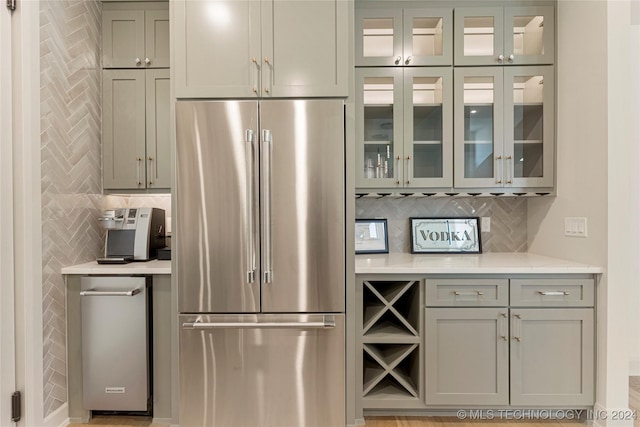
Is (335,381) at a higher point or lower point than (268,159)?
lower

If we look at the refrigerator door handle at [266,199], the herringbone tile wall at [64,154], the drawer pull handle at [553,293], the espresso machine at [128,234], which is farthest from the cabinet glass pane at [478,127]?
the herringbone tile wall at [64,154]

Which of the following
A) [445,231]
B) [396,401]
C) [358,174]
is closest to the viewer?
[396,401]

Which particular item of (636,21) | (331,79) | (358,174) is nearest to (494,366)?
(358,174)

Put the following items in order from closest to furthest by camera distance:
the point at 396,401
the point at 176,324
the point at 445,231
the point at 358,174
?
the point at 176,324 < the point at 396,401 < the point at 358,174 < the point at 445,231

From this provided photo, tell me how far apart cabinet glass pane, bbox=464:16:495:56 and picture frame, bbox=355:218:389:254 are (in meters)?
1.37

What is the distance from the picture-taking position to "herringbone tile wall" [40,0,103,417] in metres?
2.03

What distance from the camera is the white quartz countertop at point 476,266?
2074 millimetres

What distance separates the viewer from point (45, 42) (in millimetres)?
2027

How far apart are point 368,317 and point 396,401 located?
51 cm

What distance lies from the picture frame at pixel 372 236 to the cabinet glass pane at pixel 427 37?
4.15 feet

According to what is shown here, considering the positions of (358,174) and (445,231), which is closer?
(358,174)

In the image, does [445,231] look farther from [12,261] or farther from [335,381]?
[12,261]

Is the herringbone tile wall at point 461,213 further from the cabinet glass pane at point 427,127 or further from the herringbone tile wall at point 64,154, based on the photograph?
the herringbone tile wall at point 64,154

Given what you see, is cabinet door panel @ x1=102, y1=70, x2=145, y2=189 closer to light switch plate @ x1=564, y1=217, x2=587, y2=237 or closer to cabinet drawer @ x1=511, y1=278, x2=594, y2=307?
cabinet drawer @ x1=511, y1=278, x2=594, y2=307
